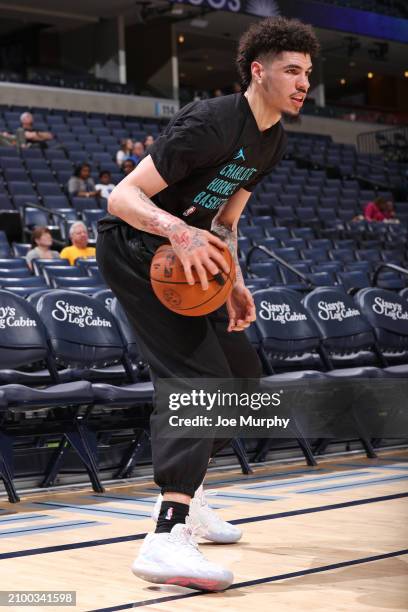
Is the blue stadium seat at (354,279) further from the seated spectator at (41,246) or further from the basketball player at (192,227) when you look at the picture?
the basketball player at (192,227)

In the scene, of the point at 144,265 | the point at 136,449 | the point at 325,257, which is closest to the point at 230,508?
the point at 136,449

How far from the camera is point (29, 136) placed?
13500mm

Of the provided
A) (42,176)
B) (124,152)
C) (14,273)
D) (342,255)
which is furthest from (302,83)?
→ (124,152)

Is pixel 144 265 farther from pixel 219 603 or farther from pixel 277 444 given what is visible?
pixel 277 444

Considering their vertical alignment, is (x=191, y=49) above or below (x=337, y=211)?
above

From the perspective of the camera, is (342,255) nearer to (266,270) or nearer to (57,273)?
(266,270)

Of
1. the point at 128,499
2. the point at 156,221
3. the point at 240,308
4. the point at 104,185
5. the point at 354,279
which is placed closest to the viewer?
the point at 156,221

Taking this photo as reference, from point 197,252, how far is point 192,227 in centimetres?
11

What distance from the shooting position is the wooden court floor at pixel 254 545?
2.42m

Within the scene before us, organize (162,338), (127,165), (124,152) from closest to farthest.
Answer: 1. (162,338)
2. (127,165)
3. (124,152)

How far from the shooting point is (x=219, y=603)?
7.86 feet

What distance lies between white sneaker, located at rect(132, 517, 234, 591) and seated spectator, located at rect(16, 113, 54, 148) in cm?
1127

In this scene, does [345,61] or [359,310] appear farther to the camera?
[345,61]

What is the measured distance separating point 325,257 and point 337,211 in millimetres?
3458
